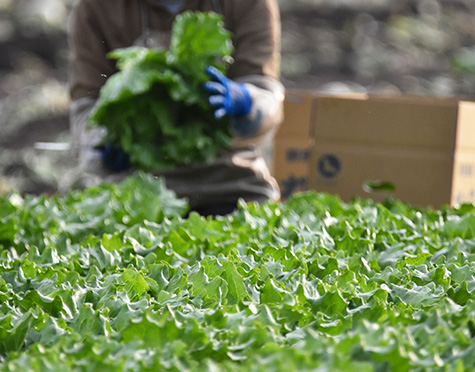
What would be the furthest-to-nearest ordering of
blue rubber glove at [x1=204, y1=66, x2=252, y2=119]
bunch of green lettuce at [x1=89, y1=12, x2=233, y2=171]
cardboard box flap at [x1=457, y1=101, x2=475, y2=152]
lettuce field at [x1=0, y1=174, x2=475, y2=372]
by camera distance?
cardboard box flap at [x1=457, y1=101, x2=475, y2=152] → blue rubber glove at [x1=204, y1=66, x2=252, y2=119] → bunch of green lettuce at [x1=89, y1=12, x2=233, y2=171] → lettuce field at [x1=0, y1=174, x2=475, y2=372]

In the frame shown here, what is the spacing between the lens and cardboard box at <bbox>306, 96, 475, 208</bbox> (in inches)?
188

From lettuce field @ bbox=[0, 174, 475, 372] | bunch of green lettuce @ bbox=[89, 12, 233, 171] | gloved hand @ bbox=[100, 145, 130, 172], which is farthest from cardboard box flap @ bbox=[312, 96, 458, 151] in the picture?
lettuce field @ bbox=[0, 174, 475, 372]

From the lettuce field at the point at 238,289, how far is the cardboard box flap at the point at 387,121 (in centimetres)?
171

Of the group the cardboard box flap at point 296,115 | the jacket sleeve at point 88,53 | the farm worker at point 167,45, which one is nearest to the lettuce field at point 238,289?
the farm worker at point 167,45

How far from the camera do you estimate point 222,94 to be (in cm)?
396

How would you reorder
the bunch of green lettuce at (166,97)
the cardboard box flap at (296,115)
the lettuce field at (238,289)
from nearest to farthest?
the lettuce field at (238,289), the bunch of green lettuce at (166,97), the cardboard box flap at (296,115)

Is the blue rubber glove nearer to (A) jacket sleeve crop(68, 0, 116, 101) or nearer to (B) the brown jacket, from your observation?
(B) the brown jacket

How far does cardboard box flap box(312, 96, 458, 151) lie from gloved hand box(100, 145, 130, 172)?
58.5 inches

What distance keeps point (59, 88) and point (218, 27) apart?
713cm

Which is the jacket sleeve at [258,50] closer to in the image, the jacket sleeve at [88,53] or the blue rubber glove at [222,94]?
the blue rubber glove at [222,94]

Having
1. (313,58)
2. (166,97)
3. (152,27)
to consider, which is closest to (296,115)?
(152,27)

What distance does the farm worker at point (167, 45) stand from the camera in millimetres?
4551

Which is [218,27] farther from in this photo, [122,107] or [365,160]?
[365,160]

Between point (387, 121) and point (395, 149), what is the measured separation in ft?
0.67
